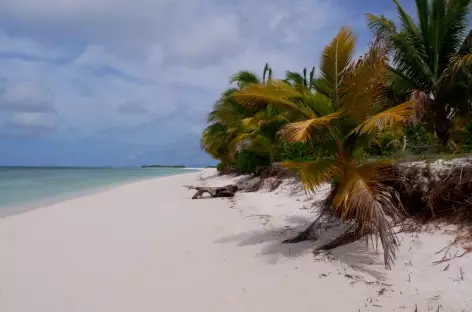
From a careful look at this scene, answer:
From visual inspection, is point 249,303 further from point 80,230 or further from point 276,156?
point 276,156

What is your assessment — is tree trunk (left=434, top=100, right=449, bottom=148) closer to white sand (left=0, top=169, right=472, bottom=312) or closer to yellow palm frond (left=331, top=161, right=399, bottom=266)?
white sand (left=0, top=169, right=472, bottom=312)

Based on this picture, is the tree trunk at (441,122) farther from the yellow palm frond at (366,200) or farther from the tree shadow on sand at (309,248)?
the yellow palm frond at (366,200)

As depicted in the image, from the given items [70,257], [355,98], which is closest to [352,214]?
[355,98]

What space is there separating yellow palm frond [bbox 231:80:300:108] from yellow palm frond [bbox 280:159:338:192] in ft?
2.71

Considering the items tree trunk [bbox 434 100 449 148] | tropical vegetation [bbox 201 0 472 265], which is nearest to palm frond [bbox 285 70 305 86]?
tropical vegetation [bbox 201 0 472 265]

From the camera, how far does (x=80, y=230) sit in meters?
7.37

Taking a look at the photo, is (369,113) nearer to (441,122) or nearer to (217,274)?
(217,274)

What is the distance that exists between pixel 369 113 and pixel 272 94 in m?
1.36

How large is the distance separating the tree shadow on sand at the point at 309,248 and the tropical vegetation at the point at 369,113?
9.4 inches

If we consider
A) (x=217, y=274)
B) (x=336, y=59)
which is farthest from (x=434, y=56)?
(x=217, y=274)

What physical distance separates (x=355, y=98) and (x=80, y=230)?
6009mm

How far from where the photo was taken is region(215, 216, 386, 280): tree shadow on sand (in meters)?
4.20

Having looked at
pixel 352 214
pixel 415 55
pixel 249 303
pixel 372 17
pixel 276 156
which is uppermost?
pixel 372 17

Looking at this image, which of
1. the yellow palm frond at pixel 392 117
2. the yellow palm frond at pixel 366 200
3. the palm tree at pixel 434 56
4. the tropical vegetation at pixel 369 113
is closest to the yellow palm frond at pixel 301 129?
the tropical vegetation at pixel 369 113
